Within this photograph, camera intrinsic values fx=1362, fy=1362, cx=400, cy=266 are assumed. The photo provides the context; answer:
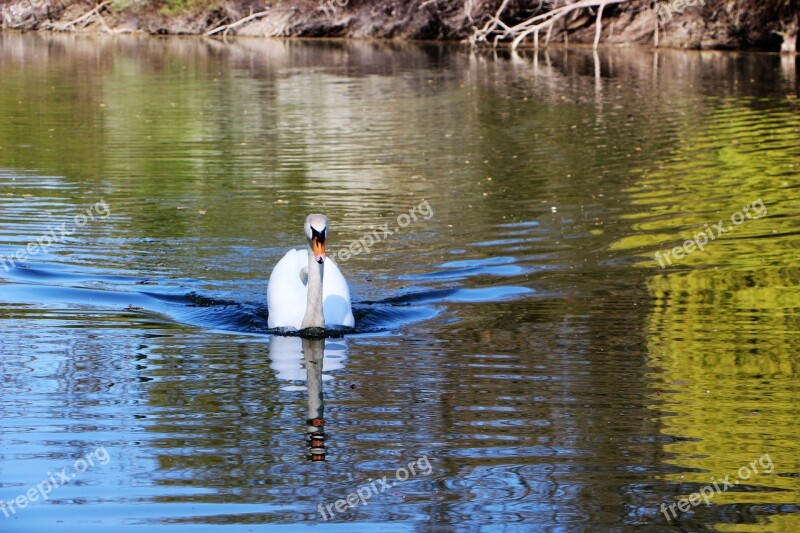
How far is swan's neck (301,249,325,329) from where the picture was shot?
10086mm

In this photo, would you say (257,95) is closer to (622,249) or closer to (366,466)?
(622,249)

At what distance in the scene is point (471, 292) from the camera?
1193 cm

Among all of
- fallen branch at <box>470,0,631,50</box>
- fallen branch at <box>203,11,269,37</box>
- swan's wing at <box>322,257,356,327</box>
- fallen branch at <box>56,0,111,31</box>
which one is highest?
fallen branch at <box>56,0,111,31</box>

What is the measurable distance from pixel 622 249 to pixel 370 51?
118 ft

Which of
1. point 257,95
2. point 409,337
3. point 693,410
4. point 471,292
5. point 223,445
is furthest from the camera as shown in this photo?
point 257,95

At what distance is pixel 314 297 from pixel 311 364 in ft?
2.31

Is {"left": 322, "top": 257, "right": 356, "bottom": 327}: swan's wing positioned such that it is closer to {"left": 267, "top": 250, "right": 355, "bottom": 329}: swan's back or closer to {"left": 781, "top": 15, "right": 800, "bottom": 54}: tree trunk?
{"left": 267, "top": 250, "right": 355, "bottom": 329}: swan's back

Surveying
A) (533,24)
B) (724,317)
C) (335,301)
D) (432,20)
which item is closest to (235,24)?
(432,20)

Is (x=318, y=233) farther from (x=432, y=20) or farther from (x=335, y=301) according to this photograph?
(x=432, y=20)

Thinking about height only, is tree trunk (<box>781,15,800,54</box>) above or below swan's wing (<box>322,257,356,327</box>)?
above

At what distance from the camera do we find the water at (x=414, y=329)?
22.8 feet

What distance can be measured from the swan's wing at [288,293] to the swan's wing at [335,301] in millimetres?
167

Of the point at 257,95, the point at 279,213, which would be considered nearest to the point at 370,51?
the point at 257,95

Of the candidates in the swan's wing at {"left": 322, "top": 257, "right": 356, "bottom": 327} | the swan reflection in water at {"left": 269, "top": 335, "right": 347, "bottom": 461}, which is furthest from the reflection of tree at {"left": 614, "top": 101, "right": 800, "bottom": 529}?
the swan's wing at {"left": 322, "top": 257, "right": 356, "bottom": 327}
